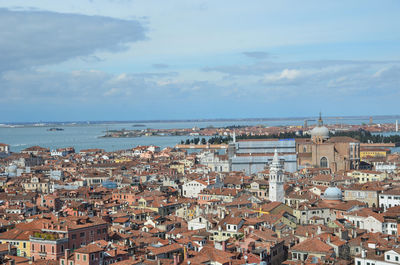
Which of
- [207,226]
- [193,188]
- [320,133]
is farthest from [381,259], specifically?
[320,133]

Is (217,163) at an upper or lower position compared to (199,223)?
lower

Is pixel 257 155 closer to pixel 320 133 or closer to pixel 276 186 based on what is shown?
pixel 320 133

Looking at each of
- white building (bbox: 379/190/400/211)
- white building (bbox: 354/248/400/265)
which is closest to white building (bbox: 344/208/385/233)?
white building (bbox: 379/190/400/211)

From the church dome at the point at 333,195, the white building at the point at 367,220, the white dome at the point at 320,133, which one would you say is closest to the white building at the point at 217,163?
the white dome at the point at 320,133

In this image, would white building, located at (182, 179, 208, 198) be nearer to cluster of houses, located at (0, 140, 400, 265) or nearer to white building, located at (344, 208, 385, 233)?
cluster of houses, located at (0, 140, 400, 265)

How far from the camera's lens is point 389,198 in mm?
33625

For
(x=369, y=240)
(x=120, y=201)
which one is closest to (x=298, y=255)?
(x=369, y=240)

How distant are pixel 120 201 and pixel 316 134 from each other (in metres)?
35.5

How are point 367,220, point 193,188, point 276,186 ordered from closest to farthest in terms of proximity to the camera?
point 367,220, point 276,186, point 193,188

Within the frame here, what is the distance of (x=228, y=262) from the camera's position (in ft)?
56.6

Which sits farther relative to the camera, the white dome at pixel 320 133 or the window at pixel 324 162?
the white dome at pixel 320 133

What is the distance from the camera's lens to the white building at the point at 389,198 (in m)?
33.2

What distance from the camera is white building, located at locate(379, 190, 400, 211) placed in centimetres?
3316

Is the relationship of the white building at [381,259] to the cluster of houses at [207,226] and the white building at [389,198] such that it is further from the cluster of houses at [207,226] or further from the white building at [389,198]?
the white building at [389,198]
